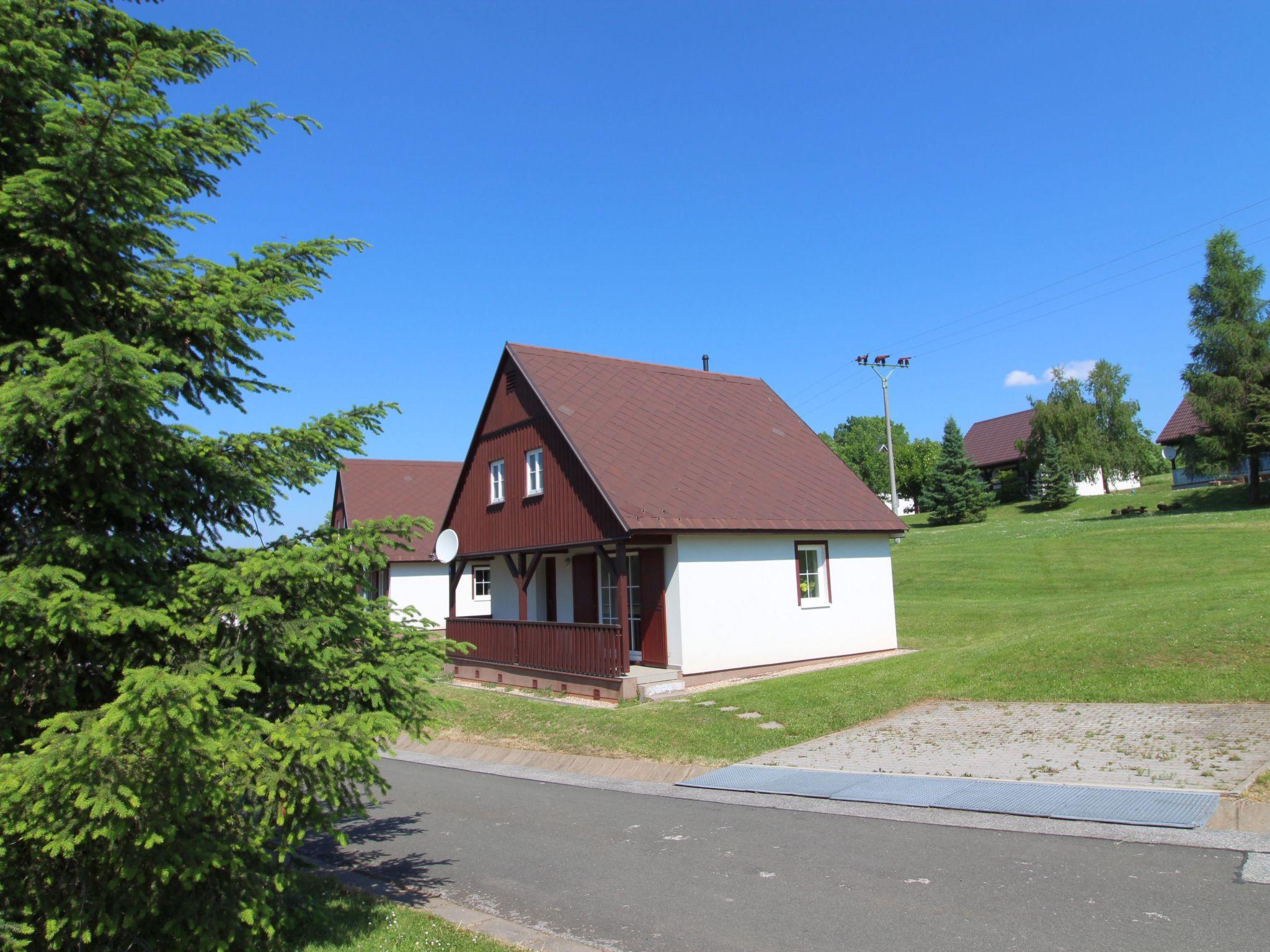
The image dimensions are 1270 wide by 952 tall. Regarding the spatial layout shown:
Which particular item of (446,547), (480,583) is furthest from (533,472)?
(480,583)

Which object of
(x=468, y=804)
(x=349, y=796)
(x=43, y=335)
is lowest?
(x=468, y=804)

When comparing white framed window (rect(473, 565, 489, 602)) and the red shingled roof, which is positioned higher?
the red shingled roof

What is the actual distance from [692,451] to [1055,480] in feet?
155

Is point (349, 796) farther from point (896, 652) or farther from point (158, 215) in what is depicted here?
point (896, 652)

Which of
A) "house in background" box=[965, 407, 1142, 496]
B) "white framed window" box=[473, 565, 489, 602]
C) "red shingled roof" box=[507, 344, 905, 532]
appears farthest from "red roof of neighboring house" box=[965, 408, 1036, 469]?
"red shingled roof" box=[507, 344, 905, 532]

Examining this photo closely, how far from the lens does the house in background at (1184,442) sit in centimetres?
5372

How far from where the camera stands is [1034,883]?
620 cm

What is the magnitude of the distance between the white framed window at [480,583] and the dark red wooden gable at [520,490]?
8.52m

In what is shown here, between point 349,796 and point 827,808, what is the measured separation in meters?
5.18

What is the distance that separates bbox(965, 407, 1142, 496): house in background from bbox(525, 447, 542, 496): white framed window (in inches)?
2170

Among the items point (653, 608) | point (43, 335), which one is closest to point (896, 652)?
point (653, 608)

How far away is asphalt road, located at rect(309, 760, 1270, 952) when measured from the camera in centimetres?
541

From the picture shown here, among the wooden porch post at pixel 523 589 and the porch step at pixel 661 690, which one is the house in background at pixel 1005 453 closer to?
the wooden porch post at pixel 523 589

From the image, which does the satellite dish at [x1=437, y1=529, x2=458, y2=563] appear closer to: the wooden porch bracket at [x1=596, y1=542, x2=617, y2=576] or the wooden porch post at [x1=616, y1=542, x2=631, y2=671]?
the wooden porch bracket at [x1=596, y1=542, x2=617, y2=576]
